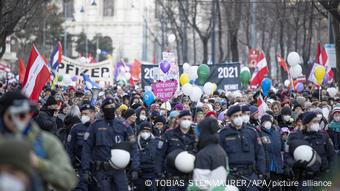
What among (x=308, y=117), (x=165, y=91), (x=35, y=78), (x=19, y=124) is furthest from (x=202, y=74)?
(x=19, y=124)

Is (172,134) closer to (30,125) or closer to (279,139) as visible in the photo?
(279,139)

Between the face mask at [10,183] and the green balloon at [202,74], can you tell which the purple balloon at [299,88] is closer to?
the green balloon at [202,74]

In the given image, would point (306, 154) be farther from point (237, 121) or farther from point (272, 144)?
point (272, 144)

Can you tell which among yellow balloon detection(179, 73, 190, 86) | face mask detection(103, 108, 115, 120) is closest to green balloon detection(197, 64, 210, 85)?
yellow balloon detection(179, 73, 190, 86)

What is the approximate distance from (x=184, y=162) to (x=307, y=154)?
2016 millimetres

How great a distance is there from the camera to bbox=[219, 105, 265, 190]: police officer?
43.3ft

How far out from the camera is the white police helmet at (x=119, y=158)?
12.9 m

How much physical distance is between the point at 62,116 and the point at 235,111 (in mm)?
5993

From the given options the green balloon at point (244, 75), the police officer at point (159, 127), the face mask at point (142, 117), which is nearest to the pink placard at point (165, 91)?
the face mask at point (142, 117)

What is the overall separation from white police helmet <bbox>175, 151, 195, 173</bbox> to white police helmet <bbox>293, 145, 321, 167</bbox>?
1.77 metres

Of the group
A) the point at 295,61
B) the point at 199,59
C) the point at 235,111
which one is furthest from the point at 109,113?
the point at 199,59

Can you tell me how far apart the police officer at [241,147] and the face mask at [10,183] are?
6.96m

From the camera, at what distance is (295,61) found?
2858 cm

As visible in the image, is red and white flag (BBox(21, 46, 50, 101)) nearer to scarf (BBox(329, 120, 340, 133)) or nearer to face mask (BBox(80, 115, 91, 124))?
face mask (BBox(80, 115, 91, 124))
